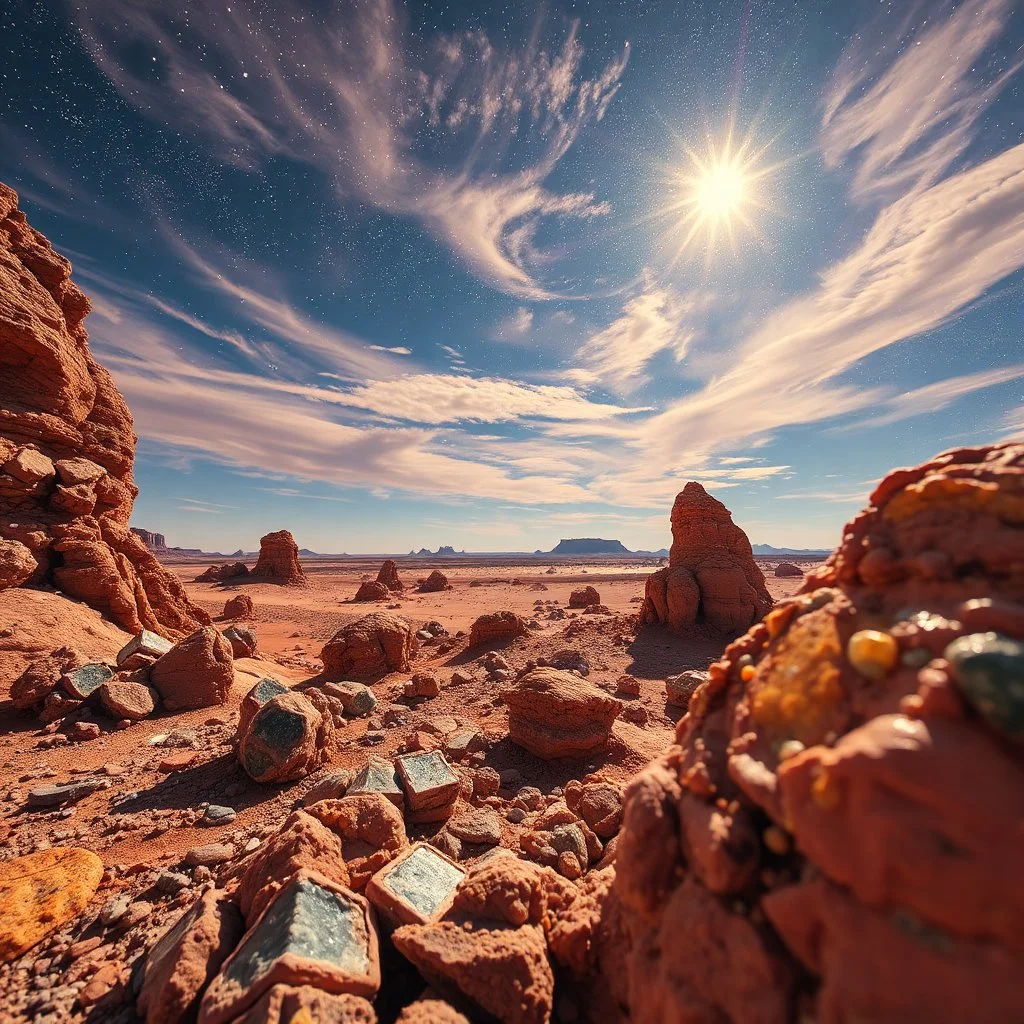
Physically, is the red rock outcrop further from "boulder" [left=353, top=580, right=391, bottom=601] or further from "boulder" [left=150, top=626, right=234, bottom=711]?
"boulder" [left=150, top=626, right=234, bottom=711]

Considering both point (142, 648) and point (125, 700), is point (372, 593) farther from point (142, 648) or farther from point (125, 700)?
Answer: point (125, 700)

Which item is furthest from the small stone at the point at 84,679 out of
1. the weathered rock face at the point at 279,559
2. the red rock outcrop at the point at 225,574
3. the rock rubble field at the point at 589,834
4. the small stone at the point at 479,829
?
the red rock outcrop at the point at 225,574

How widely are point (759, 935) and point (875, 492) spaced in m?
2.58

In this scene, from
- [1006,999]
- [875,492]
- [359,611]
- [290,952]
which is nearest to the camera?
[1006,999]

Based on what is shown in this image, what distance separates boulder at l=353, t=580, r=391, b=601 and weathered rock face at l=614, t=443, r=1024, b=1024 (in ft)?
121

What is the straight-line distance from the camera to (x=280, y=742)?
6531 millimetres

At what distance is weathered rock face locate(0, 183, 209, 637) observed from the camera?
11281 millimetres

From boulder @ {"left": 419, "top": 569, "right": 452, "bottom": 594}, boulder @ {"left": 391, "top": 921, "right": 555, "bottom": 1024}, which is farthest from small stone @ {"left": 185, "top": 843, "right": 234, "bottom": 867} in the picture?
boulder @ {"left": 419, "top": 569, "right": 452, "bottom": 594}

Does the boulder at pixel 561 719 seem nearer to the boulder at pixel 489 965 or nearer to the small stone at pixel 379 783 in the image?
the small stone at pixel 379 783

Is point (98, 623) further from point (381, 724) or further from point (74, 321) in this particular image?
point (74, 321)

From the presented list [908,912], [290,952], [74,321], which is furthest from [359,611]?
[908,912]

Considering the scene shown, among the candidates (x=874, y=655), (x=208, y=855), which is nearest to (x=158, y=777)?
(x=208, y=855)

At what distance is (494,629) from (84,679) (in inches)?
436

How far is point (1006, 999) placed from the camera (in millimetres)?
1302
